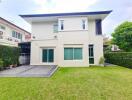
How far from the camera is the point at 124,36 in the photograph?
3158cm

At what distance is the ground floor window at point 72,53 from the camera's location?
843 inches

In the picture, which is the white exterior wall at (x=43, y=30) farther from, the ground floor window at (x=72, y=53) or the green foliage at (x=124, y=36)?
Result: the green foliage at (x=124, y=36)

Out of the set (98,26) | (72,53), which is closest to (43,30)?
(72,53)

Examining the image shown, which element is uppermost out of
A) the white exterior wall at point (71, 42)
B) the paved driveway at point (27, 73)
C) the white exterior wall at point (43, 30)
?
the white exterior wall at point (43, 30)

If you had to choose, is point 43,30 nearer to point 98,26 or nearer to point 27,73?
point 98,26

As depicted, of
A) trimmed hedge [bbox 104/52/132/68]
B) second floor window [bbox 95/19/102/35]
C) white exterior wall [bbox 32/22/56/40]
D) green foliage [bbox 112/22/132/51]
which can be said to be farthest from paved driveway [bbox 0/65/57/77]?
green foliage [bbox 112/22/132/51]

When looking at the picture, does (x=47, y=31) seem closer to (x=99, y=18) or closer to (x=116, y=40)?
(x=99, y=18)

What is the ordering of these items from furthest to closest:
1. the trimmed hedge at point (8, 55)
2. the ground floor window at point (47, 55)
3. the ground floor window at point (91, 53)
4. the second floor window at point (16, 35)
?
1. the second floor window at point (16, 35)
2. the ground floor window at point (91, 53)
3. the ground floor window at point (47, 55)
4. the trimmed hedge at point (8, 55)

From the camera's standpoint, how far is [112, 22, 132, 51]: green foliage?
30878mm

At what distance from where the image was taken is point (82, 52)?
21422 mm

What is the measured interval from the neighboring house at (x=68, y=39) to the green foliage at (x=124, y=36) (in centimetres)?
1065

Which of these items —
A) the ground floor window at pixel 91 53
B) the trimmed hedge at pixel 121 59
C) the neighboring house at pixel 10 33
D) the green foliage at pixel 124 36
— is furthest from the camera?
the green foliage at pixel 124 36

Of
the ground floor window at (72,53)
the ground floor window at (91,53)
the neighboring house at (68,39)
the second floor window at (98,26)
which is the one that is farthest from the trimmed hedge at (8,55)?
the second floor window at (98,26)

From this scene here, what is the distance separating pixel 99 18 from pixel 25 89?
18.0 m
